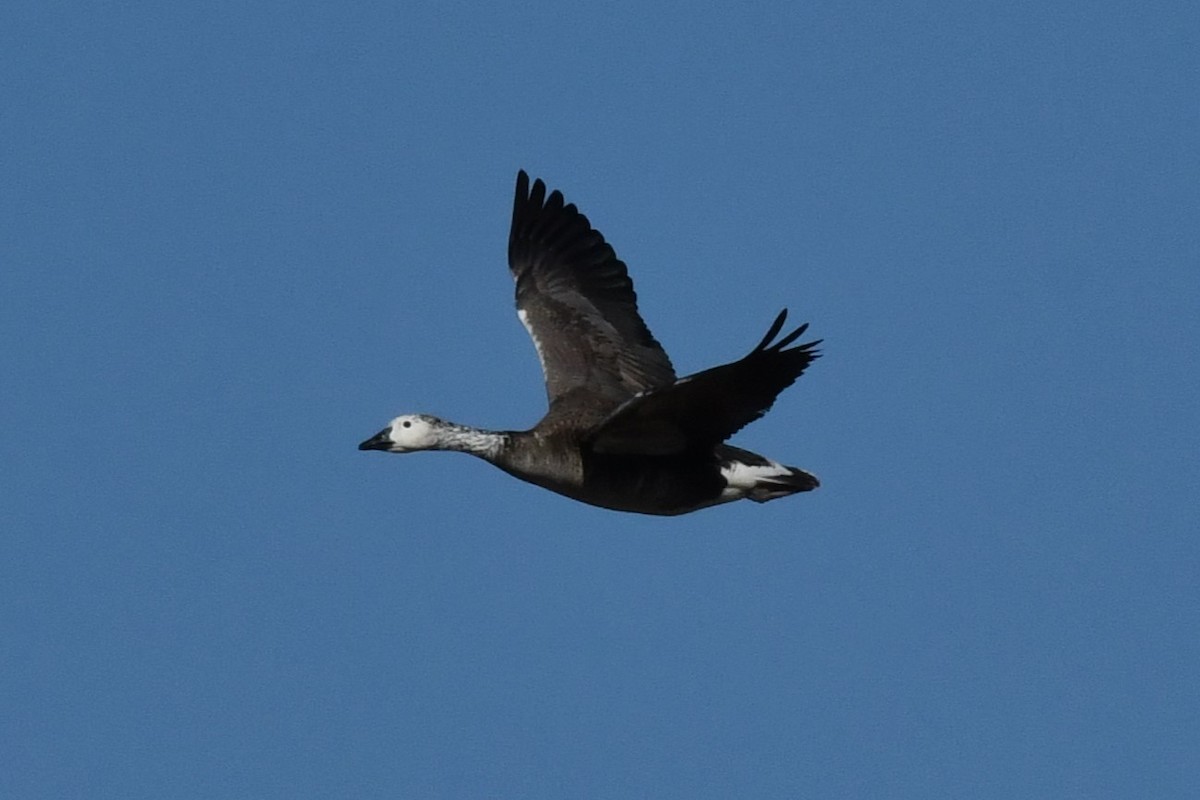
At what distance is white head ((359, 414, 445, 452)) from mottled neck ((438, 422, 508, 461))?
5 centimetres

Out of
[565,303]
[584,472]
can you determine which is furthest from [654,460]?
[565,303]

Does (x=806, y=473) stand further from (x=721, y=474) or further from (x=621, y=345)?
(x=621, y=345)

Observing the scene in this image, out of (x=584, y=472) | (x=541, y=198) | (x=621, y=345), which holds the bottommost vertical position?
(x=584, y=472)

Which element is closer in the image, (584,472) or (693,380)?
(693,380)

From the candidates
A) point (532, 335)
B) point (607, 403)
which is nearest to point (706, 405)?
point (607, 403)

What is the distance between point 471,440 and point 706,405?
241 centimetres

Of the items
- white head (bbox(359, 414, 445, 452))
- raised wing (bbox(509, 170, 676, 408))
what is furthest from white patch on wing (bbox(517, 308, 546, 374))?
white head (bbox(359, 414, 445, 452))

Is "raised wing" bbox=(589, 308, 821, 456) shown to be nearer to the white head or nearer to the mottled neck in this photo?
the mottled neck

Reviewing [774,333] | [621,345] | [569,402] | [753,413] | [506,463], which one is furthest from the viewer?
[621,345]

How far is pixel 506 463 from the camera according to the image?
17.8 m

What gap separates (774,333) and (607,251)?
5.68 metres

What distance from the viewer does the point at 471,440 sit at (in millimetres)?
17984

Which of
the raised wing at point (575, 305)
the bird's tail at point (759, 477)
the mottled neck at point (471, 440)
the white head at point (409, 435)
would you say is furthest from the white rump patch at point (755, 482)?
the white head at point (409, 435)

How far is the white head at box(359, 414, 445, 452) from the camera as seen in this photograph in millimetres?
18266
